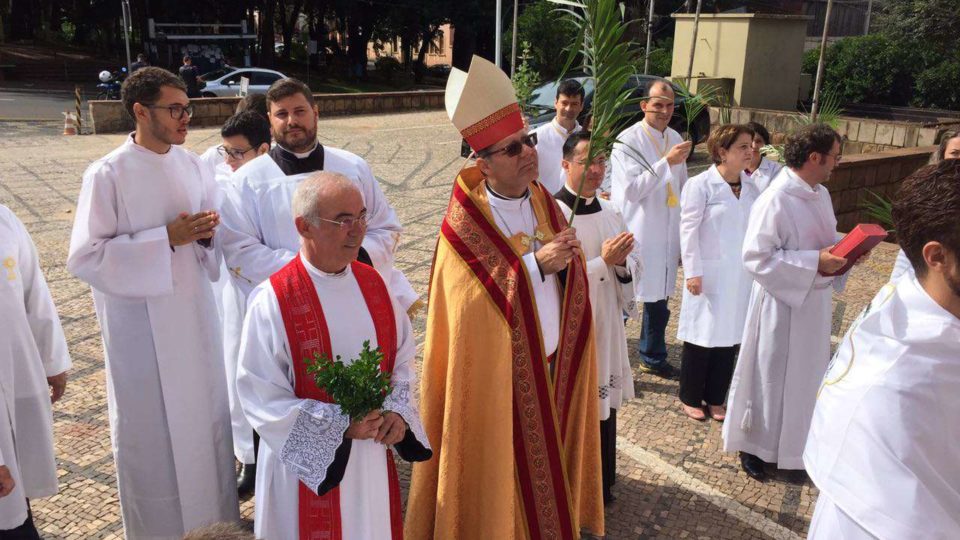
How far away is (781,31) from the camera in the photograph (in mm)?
18859

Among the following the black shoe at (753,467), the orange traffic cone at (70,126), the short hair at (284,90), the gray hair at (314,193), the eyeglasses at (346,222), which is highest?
the short hair at (284,90)

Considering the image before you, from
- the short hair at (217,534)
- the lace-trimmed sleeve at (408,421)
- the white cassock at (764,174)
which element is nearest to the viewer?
the short hair at (217,534)

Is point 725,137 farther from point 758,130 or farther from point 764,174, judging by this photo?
point 764,174

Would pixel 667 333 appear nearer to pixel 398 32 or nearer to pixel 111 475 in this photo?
pixel 111 475

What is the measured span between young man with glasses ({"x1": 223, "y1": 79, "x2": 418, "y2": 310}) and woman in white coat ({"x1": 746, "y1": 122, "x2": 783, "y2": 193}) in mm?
2869

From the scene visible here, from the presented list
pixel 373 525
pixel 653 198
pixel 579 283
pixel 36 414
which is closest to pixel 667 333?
pixel 653 198

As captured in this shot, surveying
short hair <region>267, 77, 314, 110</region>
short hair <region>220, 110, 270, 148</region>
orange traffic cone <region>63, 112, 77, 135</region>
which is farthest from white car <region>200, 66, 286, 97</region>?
short hair <region>267, 77, 314, 110</region>

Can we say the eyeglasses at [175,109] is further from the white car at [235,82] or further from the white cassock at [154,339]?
the white car at [235,82]

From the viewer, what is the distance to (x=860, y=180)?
10164 millimetres

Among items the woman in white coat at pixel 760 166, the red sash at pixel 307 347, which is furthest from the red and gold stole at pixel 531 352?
the woman in white coat at pixel 760 166

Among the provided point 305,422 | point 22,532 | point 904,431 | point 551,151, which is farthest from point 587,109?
point 904,431

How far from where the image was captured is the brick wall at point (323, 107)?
1731 cm

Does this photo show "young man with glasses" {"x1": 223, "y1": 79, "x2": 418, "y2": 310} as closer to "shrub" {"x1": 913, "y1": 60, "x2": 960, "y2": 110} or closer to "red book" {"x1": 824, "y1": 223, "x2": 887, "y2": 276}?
"red book" {"x1": 824, "y1": 223, "x2": 887, "y2": 276}

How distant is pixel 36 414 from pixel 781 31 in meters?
19.2
